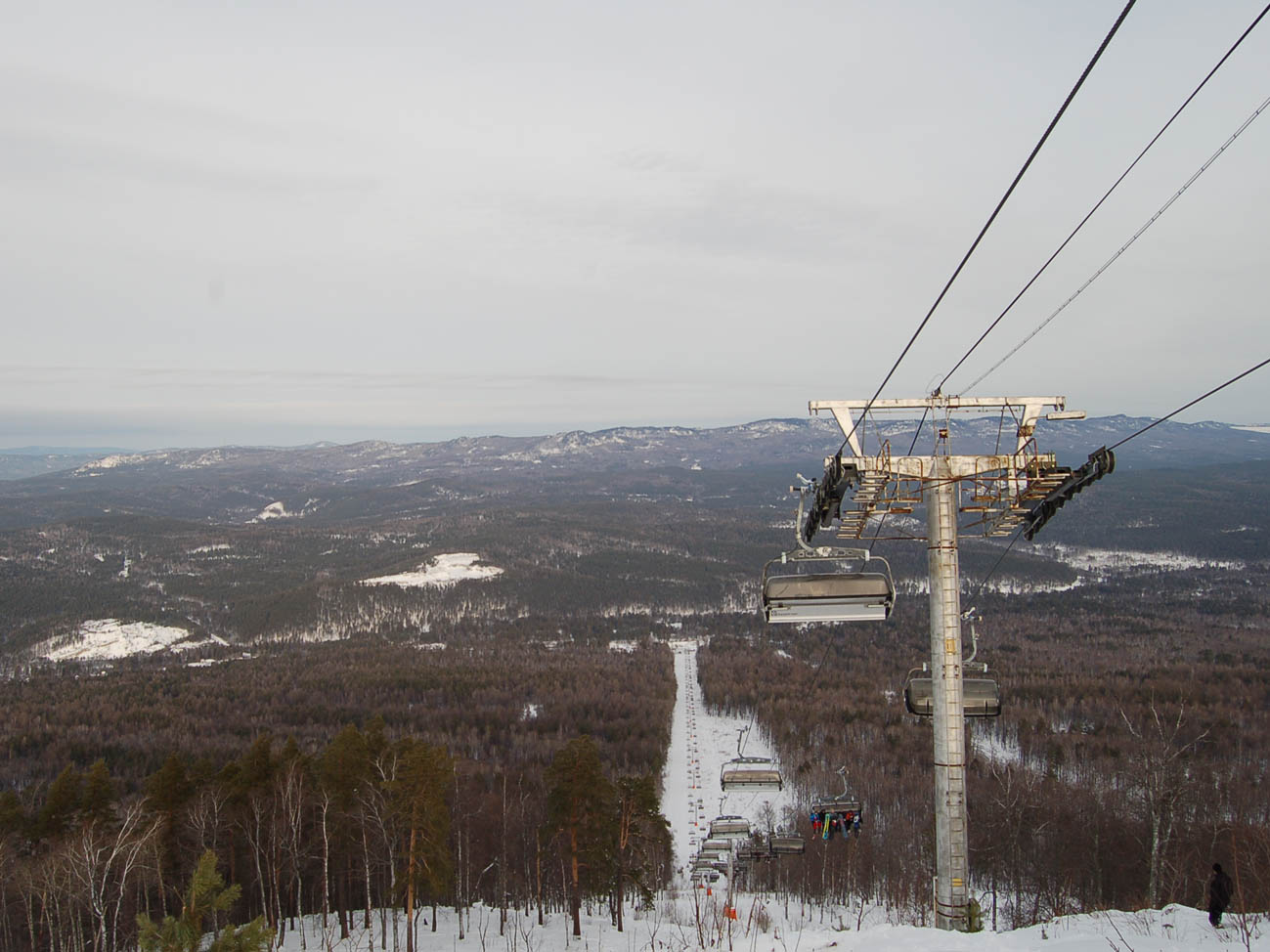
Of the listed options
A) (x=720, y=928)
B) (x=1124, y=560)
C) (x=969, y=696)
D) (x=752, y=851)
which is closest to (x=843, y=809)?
(x=752, y=851)

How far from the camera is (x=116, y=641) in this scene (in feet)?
371

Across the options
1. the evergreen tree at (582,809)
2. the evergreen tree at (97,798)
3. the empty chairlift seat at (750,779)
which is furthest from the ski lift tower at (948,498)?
the empty chairlift seat at (750,779)

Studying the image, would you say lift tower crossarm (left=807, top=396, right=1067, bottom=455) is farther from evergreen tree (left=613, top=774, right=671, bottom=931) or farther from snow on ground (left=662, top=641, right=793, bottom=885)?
snow on ground (left=662, top=641, right=793, bottom=885)

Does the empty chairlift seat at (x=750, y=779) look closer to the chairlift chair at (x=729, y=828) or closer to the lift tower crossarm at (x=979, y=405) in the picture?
the chairlift chair at (x=729, y=828)

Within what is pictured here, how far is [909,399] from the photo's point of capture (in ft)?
28.9

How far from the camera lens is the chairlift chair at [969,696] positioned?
984 centimetres

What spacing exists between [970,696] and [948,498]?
398 cm

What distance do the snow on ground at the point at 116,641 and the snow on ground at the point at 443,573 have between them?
3343 centimetres

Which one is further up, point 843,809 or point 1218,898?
point 1218,898

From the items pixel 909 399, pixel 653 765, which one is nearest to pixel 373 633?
pixel 653 765

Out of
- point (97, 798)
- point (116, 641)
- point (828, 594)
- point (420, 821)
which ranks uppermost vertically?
point (828, 594)

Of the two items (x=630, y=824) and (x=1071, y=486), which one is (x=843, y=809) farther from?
(x=1071, y=486)

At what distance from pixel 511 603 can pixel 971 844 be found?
4397 inches

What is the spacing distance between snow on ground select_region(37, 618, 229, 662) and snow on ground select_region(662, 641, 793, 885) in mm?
81414
